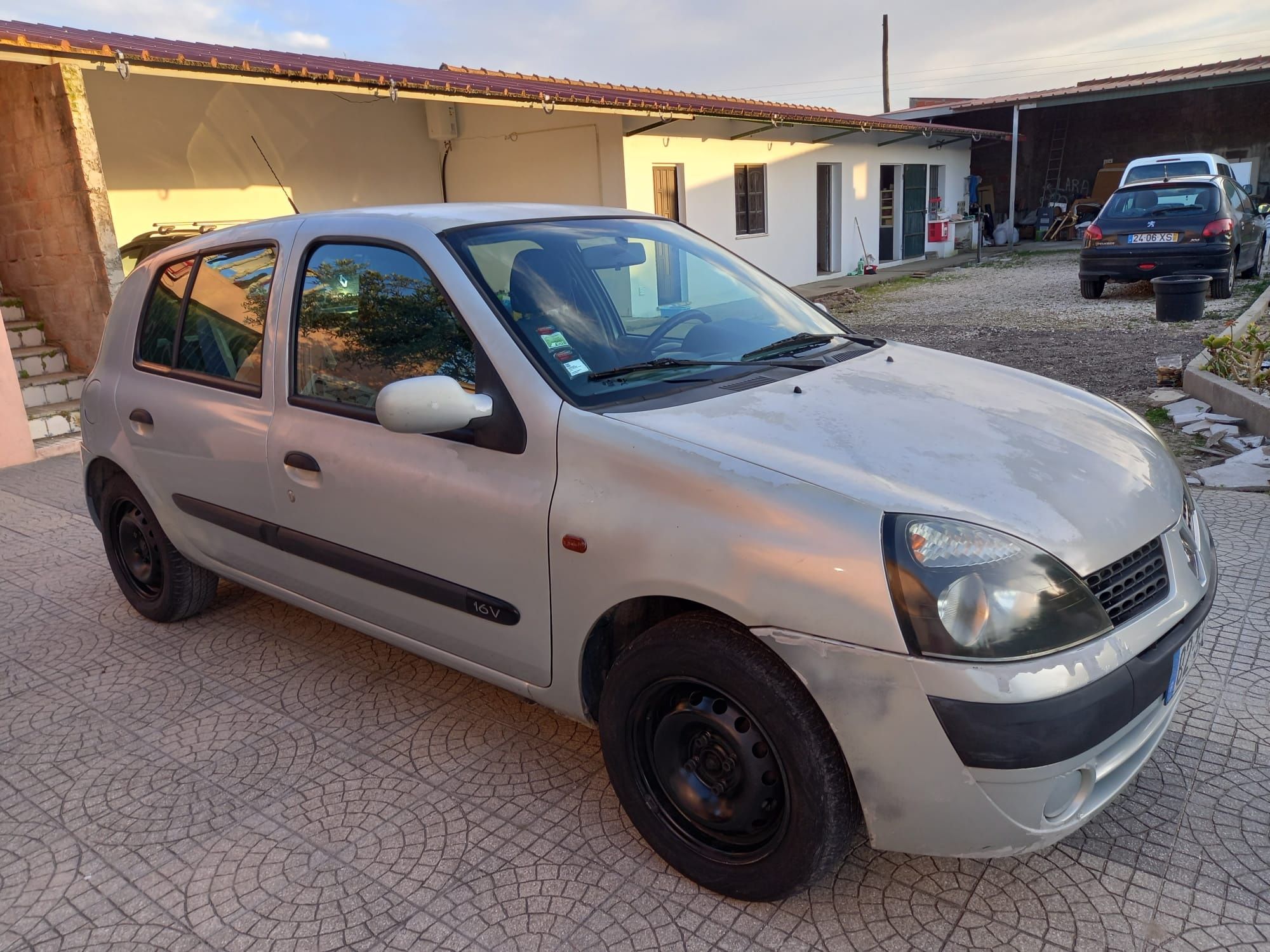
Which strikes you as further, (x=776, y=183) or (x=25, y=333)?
(x=776, y=183)

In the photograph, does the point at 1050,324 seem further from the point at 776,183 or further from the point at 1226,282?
the point at 776,183

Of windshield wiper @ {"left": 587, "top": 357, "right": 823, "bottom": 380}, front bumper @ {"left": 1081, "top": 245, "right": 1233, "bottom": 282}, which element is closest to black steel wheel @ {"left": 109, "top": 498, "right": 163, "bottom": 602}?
windshield wiper @ {"left": 587, "top": 357, "right": 823, "bottom": 380}

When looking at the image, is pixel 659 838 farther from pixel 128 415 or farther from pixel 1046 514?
pixel 128 415

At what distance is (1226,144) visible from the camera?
81.4 ft

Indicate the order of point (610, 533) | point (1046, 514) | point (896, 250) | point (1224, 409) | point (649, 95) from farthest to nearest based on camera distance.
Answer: point (896, 250)
point (649, 95)
point (1224, 409)
point (610, 533)
point (1046, 514)

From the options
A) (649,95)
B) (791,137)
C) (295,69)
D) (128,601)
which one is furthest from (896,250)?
(128,601)

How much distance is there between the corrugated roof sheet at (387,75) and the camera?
7.56 m

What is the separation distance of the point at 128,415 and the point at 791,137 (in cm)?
1546

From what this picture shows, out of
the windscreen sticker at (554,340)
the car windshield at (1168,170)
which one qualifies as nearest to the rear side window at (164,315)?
the windscreen sticker at (554,340)

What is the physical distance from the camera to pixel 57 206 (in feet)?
27.2

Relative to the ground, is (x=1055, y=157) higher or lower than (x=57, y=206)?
higher

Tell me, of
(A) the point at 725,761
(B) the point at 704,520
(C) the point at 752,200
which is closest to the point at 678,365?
(B) the point at 704,520

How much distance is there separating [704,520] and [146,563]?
3167mm

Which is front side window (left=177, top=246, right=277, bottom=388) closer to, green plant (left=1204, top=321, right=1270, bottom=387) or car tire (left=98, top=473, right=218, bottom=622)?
car tire (left=98, top=473, right=218, bottom=622)
